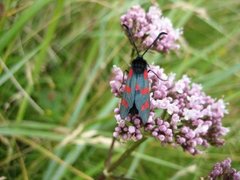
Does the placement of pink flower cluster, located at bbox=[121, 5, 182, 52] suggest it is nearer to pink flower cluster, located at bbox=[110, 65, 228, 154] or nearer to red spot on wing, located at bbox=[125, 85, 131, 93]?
pink flower cluster, located at bbox=[110, 65, 228, 154]

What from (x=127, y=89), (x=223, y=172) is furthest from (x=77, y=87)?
(x=223, y=172)

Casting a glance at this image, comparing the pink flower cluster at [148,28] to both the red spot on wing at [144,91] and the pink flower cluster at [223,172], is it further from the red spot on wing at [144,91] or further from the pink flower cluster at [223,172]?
the pink flower cluster at [223,172]

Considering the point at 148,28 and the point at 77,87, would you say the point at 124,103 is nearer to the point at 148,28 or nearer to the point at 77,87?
the point at 148,28

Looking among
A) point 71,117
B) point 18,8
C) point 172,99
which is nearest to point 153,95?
point 172,99

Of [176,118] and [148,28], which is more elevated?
[148,28]

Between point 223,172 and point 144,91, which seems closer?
point 144,91
